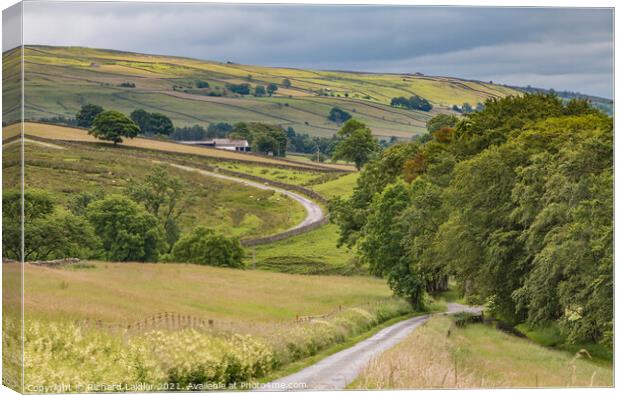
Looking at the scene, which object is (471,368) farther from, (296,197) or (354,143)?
(296,197)

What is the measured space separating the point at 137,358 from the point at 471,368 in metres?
6.95

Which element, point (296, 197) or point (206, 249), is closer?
point (206, 249)

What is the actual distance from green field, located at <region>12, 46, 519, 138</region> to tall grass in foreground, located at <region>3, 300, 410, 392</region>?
4795mm

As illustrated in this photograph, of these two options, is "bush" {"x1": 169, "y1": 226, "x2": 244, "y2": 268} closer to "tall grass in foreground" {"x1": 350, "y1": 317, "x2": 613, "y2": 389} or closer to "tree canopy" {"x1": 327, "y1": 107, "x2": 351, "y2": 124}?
"tree canopy" {"x1": 327, "y1": 107, "x2": 351, "y2": 124}

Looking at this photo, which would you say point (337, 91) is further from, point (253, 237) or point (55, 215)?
point (55, 215)

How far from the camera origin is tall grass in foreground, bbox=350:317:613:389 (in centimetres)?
2453

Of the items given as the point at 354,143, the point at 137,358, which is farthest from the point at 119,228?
the point at 354,143

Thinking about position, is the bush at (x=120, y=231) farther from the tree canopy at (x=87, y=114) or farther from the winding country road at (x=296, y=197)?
the winding country road at (x=296, y=197)

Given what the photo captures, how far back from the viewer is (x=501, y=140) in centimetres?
4397

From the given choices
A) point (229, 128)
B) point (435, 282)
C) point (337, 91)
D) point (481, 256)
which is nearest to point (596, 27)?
point (337, 91)

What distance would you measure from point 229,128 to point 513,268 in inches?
496

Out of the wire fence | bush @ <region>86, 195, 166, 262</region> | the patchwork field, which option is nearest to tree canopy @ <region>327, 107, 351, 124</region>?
the patchwork field

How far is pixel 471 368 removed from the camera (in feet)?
85.7

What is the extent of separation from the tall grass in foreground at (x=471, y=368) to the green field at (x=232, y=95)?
5.89m
